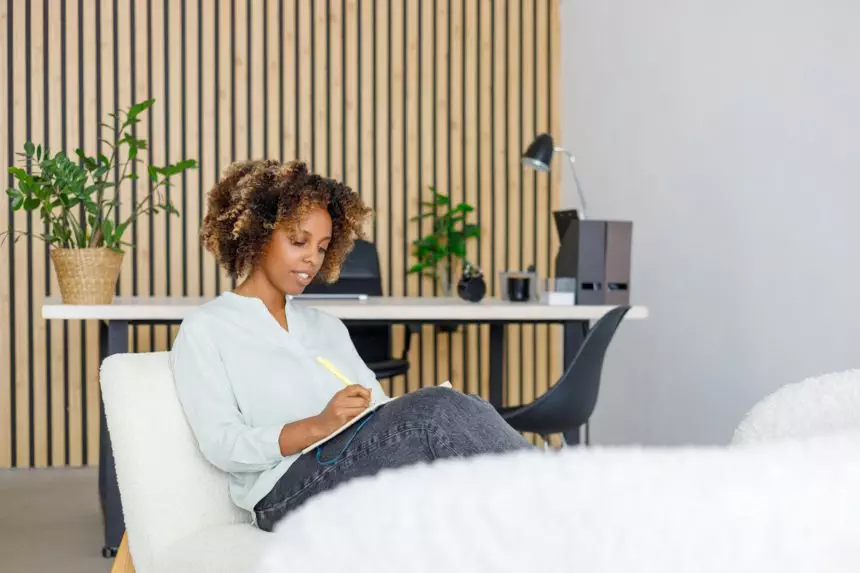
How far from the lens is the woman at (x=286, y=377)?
153 cm

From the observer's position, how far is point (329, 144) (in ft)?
16.7

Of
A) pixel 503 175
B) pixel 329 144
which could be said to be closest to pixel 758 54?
pixel 503 175

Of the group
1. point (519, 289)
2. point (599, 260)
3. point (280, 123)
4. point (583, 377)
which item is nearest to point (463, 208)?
point (280, 123)

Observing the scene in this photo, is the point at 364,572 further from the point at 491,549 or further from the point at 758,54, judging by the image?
the point at 758,54

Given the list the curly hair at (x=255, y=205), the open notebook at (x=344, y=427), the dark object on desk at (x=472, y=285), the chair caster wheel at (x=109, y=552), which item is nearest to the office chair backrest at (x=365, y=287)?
the dark object on desk at (x=472, y=285)

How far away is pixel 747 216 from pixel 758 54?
22.7 inches

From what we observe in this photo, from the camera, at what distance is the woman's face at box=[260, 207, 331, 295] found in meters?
1.92

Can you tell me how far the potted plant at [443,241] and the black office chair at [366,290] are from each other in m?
0.70

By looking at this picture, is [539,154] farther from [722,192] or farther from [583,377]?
[583,377]

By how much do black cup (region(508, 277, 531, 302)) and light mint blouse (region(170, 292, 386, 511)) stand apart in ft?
5.03

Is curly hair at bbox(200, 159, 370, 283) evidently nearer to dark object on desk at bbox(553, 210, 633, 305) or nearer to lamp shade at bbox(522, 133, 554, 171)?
dark object on desk at bbox(553, 210, 633, 305)

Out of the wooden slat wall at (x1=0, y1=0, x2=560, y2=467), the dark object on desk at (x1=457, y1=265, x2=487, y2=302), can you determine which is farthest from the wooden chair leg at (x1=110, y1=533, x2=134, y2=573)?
the wooden slat wall at (x1=0, y1=0, x2=560, y2=467)

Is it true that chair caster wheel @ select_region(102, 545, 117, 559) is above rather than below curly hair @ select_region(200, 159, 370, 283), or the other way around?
below

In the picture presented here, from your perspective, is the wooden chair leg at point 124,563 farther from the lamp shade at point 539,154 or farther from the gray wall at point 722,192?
the lamp shade at point 539,154
